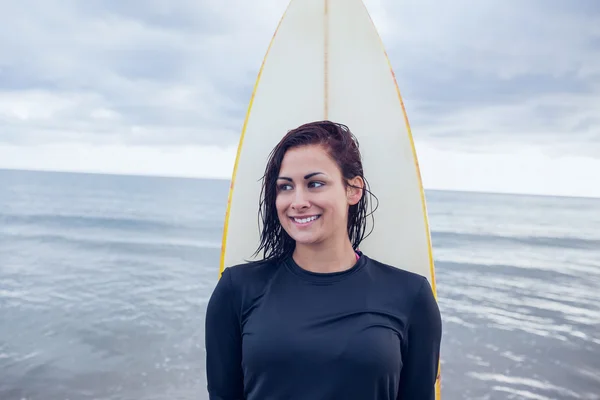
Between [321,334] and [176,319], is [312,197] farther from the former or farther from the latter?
[176,319]

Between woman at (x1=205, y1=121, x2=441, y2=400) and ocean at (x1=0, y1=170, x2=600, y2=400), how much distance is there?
4171mm

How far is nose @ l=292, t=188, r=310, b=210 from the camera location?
1491 mm

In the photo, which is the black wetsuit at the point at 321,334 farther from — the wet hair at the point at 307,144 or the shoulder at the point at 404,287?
the wet hair at the point at 307,144

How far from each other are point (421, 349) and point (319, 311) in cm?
36

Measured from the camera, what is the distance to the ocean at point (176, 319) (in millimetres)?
5539

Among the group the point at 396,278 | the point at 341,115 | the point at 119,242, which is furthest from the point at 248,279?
the point at 119,242

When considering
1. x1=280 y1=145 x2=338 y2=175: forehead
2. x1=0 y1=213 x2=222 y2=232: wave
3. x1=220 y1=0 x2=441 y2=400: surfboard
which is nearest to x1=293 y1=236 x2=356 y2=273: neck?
x1=280 y1=145 x2=338 y2=175: forehead

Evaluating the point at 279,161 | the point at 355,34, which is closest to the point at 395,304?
the point at 279,161

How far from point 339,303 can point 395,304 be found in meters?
0.18

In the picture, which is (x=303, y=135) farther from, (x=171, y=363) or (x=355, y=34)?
(x=171, y=363)

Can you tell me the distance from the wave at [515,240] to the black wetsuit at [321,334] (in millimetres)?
17673

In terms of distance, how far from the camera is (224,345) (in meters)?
1.51

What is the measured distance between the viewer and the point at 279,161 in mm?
1618

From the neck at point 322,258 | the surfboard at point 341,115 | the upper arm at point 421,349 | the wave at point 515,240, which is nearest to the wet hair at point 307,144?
the neck at point 322,258
